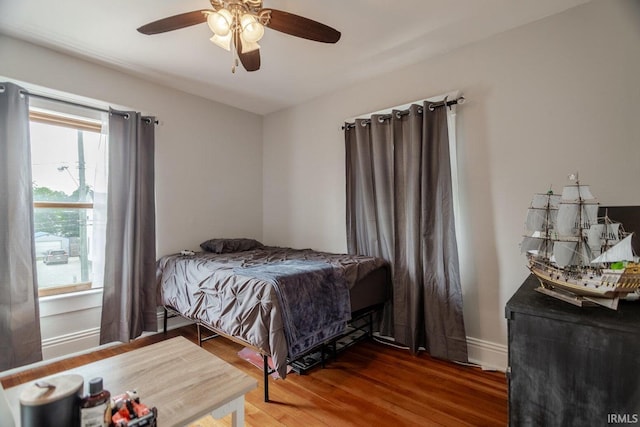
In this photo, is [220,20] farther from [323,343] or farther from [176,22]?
[323,343]

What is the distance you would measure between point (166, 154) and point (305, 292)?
2.18 meters

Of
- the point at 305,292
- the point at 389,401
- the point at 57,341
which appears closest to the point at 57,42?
the point at 57,341

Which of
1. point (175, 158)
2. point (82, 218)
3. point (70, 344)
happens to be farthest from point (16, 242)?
point (175, 158)

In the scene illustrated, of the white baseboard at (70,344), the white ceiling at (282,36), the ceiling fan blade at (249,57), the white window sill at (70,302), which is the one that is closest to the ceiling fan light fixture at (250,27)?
the ceiling fan blade at (249,57)

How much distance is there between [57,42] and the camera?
89.7 inches

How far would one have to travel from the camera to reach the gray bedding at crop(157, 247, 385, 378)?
5.95ft

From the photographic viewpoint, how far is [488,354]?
2.25m

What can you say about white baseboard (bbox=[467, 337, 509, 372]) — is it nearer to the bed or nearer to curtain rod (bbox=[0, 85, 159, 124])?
the bed

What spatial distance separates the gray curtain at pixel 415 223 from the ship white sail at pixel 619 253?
1.23 metres

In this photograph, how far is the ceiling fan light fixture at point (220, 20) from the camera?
1517 mm

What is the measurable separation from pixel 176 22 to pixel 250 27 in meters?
0.45

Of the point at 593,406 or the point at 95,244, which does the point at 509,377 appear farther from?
the point at 95,244

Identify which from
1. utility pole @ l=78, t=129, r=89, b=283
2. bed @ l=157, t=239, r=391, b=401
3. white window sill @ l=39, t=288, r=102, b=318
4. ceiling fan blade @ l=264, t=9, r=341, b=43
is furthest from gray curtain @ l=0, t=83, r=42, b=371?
ceiling fan blade @ l=264, t=9, r=341, b=43

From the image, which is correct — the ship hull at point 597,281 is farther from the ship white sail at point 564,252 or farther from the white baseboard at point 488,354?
the white baseboard at point 488,354
